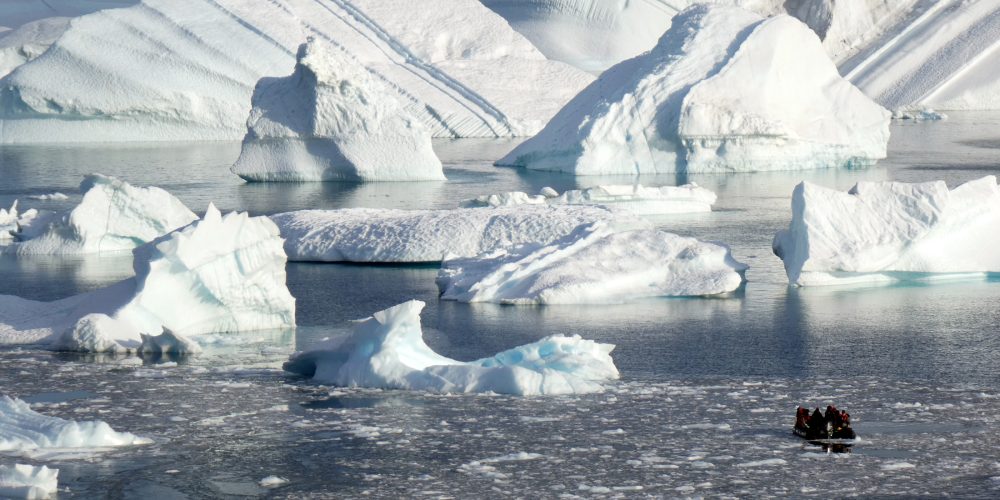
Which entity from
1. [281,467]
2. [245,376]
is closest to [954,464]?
[281,467]

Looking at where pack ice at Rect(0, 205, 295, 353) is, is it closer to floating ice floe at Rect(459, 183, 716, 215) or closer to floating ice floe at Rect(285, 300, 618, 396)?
floating ice floe at Rect(285, 300, 618, 396)

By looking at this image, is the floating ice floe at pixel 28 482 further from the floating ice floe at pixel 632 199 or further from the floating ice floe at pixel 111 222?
the floating ice floe at pixel 632 199

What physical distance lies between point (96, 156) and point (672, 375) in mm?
14648

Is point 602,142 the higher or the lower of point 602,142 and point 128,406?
the higher

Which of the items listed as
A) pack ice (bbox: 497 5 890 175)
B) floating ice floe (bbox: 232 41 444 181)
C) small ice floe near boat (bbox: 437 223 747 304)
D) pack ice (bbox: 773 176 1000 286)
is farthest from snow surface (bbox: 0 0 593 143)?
pack ice (bbox: 773 176 1000 286)

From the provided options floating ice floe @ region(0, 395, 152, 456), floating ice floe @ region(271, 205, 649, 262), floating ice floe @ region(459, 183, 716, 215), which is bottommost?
floating ice floe @ region(0, 395, 152, 456)

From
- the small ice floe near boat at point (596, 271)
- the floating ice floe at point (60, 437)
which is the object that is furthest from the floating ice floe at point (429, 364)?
the small ice floe near boat at point (596, 271)

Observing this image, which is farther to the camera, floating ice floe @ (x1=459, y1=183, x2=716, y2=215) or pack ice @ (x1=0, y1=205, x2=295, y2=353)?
floating ice floe @ (x1=459, y1=183, x2=716, y2=215)

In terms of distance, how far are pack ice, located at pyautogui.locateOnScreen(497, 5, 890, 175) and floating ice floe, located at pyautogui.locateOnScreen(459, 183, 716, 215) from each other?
9.27ft

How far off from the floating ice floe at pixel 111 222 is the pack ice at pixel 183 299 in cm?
297

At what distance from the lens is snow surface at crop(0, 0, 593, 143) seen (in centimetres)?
2141

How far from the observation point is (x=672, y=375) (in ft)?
21.5

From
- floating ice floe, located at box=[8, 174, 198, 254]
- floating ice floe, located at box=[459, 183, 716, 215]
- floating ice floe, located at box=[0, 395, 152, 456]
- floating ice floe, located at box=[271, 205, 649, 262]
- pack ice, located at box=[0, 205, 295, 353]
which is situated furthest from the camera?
floating ice floe, located at box=[459, 183, 716, 215]

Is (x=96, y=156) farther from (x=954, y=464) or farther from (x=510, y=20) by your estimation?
(x=954, y=464)
